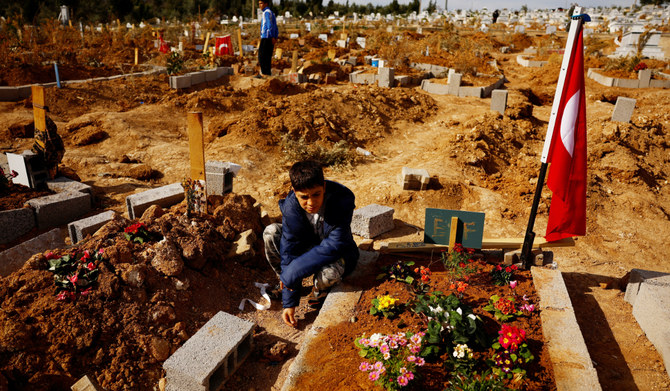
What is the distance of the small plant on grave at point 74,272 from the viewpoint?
3328 mm

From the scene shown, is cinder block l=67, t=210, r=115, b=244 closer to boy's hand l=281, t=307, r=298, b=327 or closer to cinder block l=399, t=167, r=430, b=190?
boy's hand l=281, t=307, r=298, b=327

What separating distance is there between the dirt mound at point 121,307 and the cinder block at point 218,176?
948mm

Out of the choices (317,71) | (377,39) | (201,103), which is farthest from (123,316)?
(377,39)

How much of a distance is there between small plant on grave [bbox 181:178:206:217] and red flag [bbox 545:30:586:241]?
3404 millimetres

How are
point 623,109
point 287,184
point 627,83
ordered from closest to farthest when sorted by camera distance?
1. point 287,184
2. point 623,109
3. point 627,83

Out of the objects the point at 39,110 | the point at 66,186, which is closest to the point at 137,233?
the point at 66,186

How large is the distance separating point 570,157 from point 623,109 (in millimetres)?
7146

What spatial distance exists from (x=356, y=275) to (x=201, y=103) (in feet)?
26.2

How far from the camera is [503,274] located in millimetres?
3709

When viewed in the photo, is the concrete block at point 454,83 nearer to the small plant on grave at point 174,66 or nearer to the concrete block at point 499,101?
the concrete block at point 499,101

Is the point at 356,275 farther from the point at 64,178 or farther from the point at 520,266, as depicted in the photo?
the point at 64,178

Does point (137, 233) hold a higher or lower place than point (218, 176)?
lower

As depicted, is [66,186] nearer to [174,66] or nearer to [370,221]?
[370,221]

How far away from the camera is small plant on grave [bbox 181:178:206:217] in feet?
14.9
